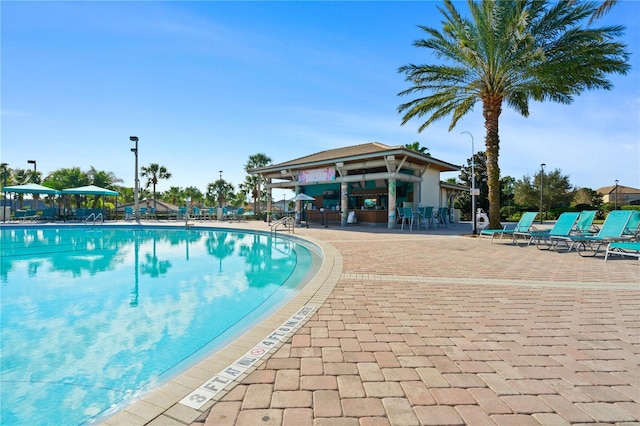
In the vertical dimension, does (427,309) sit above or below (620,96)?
below

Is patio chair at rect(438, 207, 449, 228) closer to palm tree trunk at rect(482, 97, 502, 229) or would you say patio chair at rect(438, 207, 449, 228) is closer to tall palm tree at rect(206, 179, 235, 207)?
palm tree trunk at rect(482, 97, 502, 229)

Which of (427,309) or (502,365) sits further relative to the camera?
(427,309)

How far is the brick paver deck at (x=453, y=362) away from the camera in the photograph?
64.0 inches

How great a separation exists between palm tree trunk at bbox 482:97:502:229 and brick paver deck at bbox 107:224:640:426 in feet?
27.5

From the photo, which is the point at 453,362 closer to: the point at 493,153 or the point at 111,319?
the point at 111,319

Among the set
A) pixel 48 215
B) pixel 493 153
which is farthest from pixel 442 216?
pixel 48 215

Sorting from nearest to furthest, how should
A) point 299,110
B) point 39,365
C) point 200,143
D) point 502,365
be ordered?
point 502,365, point 39,365, point 299,110, point 200,143

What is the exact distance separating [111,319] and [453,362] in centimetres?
456

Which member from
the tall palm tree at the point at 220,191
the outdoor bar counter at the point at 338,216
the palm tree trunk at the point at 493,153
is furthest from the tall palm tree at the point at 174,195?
the palm tree trunk at the point at 493,153

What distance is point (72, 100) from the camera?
14.0 metres

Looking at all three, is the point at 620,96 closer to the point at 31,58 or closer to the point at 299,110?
the point at 299,110

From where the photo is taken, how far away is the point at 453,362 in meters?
2.19

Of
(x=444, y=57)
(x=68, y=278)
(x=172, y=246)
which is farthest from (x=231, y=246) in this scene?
(x=444, y=57)

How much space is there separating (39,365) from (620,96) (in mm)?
18149
